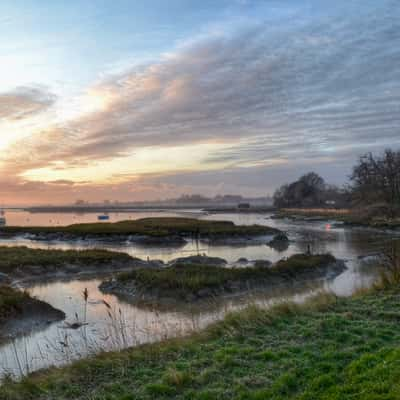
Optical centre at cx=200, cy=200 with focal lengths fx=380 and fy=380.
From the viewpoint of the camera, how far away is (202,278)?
2064 centimetres

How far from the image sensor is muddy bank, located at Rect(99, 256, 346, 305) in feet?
62.7

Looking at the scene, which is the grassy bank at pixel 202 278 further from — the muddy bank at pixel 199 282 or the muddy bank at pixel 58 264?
the muddy bank at pixel 58 264

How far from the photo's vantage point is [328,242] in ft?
147

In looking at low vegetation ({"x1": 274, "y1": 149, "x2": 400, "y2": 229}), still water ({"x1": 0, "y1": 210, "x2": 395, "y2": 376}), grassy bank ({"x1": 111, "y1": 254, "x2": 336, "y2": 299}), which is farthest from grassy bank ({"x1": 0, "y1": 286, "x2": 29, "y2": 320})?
low vegetation ({"x1": 274, "y1": 149, "x2": 400, "y2": 229})

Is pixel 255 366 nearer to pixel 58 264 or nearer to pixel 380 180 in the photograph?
pixel 58 264

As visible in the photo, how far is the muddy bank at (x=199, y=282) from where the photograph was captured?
752 inches

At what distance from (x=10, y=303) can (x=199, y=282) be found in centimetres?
889

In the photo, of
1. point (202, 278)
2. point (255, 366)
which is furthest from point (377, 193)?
point (255, 366)

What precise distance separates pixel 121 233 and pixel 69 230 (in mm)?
9708

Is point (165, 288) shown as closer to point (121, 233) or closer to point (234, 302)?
point (234, 302)

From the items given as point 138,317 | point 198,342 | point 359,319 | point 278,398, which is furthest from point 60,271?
point 278,398

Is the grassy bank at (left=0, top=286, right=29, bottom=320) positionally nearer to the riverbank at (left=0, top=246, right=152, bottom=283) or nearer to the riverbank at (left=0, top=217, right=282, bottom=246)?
the riverbank at (left=0, top=246, right=152, bottom=283)

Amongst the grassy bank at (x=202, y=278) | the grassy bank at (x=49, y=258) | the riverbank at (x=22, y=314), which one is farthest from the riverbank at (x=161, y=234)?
the riverbank at (x=22, y=314)

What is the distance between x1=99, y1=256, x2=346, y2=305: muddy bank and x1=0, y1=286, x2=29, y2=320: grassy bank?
5061mm
